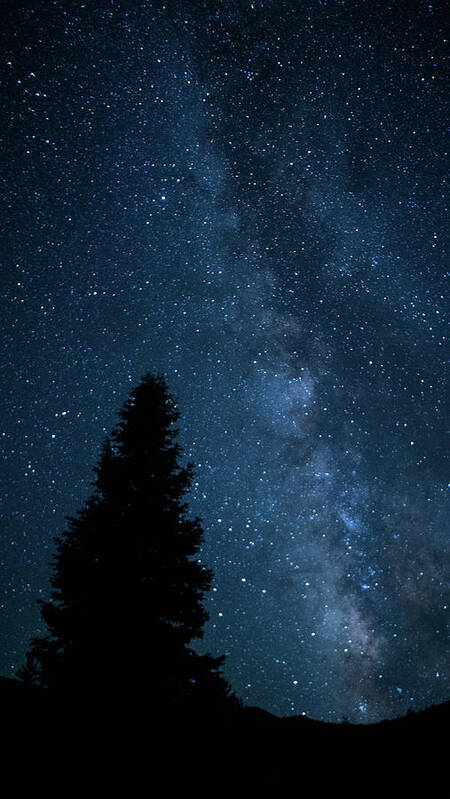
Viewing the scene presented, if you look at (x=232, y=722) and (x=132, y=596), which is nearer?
(x=232, y=722)

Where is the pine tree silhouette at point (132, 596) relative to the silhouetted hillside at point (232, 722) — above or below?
above

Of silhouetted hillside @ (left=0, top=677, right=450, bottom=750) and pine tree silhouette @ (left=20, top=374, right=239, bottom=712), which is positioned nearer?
silhouetted hillside @ (left=0, top=677, right=450, bottom=750)

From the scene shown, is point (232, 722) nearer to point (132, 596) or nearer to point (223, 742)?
point (223, 742)

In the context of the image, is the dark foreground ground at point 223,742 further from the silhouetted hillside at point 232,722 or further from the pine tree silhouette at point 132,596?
the pine tree silhouette at point 132,596

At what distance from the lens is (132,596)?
19.9 ft

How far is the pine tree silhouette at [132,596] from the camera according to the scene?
5426mm

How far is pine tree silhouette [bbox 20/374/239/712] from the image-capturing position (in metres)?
5.43

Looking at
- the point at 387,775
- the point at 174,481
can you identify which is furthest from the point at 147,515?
the point at 387,775

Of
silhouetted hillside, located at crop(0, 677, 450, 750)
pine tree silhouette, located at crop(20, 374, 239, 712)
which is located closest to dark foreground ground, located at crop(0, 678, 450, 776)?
silhouetted hillside, located at crop(0, 677, 450, 750)

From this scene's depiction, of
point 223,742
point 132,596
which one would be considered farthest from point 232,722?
point 132,596

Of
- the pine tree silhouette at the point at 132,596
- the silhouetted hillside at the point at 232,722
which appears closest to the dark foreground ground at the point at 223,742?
the silhouetted hillside at the point at 232,722

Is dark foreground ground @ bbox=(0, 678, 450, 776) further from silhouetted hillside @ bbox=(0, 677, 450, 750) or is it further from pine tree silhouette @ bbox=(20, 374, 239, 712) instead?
pine tree silhouette @ bbox=(20, 374, 239, 712)

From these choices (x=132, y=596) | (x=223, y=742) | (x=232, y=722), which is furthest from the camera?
(x=132, y=596)

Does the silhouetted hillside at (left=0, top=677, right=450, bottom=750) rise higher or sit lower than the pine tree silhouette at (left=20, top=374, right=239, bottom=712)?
lower
